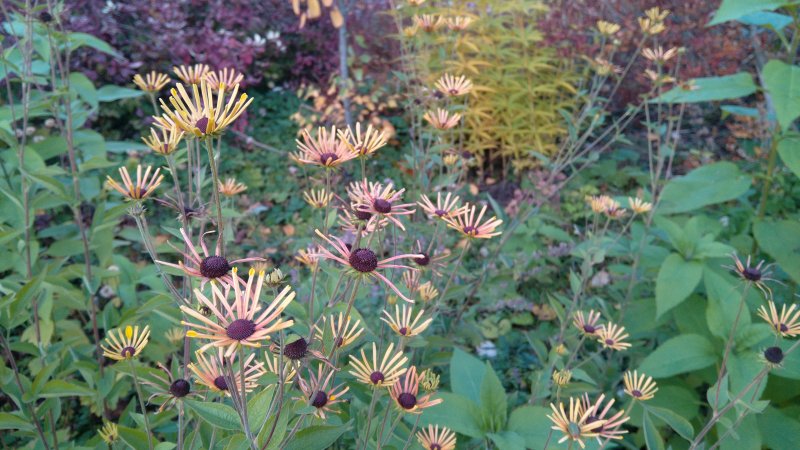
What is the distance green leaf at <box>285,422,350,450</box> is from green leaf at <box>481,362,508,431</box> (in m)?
0.57

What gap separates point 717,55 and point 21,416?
301cm

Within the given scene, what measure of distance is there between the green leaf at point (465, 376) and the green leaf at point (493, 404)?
0.47 ft

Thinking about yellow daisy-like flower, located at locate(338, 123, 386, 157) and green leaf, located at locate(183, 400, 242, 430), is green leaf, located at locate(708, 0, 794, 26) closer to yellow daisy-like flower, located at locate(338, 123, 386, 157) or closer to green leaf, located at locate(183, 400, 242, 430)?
yellow daisy-like flower, located at locate(338, 123, 386, 157)

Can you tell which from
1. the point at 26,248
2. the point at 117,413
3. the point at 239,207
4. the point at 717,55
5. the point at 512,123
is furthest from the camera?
the point at 512,123

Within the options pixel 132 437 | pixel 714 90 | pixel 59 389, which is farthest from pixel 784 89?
pixel 59 389

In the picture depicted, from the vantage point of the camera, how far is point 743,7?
1649 millimetres

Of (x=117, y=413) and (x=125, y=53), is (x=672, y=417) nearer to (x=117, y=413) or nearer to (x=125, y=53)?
(x=117, y=413)

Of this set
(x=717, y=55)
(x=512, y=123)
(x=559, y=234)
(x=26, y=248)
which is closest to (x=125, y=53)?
(x=512, y=123)

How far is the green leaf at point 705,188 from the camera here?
1872 mm

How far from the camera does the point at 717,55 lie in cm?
282

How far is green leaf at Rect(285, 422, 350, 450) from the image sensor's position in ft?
2.55

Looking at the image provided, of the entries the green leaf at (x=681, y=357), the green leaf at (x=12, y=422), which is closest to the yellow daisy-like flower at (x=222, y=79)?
Answer: the green leaf at (x=12, y=422)

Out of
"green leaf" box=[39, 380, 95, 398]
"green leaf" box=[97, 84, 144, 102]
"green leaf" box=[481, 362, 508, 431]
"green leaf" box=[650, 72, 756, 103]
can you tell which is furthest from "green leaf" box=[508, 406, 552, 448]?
"green leaf" box=[97, 84, 144, 102]

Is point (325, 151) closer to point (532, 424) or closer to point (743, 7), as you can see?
point (532, 424)
